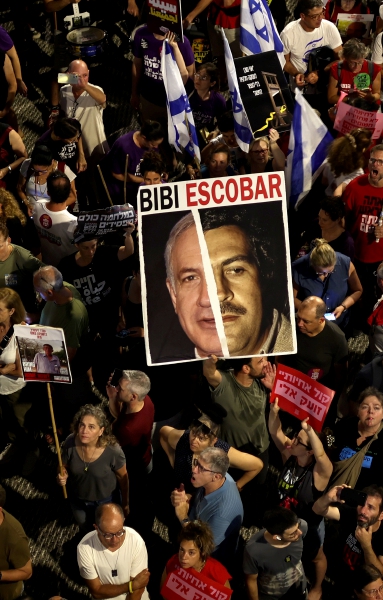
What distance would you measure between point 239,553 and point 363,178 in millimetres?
3352

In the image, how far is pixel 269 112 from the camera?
812 cm

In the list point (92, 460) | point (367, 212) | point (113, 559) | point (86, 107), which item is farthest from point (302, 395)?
point (86, 107)

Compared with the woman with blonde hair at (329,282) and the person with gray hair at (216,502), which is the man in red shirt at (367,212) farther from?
the person with gray hair at (216,502)

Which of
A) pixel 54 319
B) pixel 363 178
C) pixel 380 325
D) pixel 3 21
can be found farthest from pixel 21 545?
pixel 3 21

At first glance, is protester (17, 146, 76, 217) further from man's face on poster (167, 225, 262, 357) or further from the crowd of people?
man's face on poster (167, 225, 262, 357)

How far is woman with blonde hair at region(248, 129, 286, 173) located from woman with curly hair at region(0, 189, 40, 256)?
2131mm

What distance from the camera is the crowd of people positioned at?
17.8ft

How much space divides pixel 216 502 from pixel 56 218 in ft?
9.72

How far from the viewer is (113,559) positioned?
5.40m

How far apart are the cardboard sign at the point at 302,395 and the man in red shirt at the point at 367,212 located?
2174mm

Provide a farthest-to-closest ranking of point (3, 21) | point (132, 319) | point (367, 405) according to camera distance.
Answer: point (3, 21) < point (132, 319) < point (367, 405)

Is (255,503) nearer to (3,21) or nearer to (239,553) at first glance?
(239,553)

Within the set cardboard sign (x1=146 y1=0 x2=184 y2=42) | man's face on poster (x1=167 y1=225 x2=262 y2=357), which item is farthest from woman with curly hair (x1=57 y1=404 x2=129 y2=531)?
cardboard sign (x1=146 y1=0 x2=184 y2=42)

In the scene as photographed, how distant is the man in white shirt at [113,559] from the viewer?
17.4 feet
